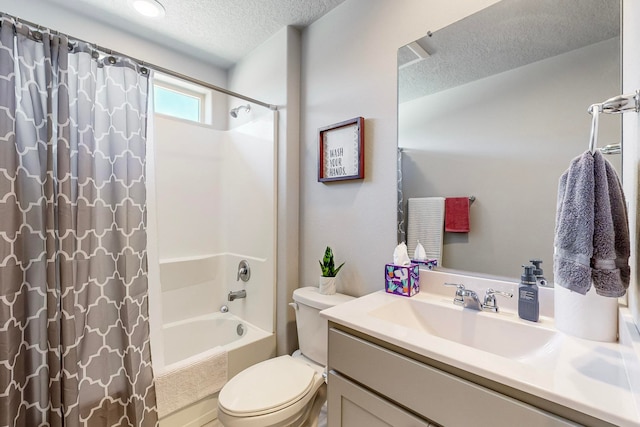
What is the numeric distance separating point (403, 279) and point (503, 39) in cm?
107

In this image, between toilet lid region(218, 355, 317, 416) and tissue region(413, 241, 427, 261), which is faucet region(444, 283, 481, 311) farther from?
toilet lid region(218, 355, 317, 416)

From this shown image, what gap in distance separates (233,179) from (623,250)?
7.64 feet

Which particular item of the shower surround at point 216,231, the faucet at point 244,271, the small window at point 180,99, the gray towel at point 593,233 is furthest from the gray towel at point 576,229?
the small window at point 180,99

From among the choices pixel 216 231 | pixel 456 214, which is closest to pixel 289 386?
pixel 456 214

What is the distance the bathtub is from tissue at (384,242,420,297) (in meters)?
1.05

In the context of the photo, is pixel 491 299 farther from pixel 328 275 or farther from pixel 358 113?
pixel 358 113

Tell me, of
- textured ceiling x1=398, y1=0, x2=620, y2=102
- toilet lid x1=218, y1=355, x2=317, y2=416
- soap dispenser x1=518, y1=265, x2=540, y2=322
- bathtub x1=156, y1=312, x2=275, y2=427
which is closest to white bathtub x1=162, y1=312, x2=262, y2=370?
bathtub x1=156, y1=312, x2=275, y2=427

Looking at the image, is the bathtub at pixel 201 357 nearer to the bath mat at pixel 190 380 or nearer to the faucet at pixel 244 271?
the bath mat at pixel 190 380

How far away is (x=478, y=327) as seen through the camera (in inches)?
39.4

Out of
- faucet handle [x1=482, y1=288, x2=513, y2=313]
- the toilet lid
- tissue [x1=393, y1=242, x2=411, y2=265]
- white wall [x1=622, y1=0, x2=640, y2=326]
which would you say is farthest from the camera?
tissue [x1=393, y1=242, x2=411, y2=265]

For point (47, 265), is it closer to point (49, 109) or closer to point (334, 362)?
point (49, 109)

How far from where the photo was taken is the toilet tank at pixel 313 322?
1.50 metres

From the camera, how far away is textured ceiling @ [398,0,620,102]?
94 cm

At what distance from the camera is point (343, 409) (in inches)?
38.9
